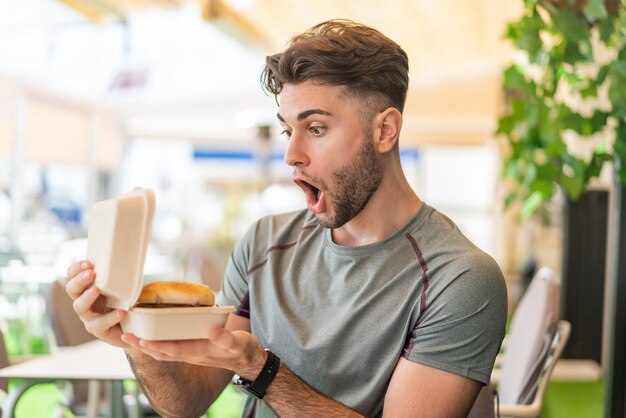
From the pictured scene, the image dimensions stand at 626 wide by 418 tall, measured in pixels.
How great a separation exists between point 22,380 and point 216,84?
11211 millimetres

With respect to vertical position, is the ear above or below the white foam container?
above

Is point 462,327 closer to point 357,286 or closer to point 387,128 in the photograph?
point 357,286

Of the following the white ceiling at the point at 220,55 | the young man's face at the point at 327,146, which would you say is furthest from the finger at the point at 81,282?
the white ceiling at the point at 220,55

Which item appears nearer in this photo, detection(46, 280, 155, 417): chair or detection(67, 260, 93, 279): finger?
detection(67, 260, 93, 279): finger

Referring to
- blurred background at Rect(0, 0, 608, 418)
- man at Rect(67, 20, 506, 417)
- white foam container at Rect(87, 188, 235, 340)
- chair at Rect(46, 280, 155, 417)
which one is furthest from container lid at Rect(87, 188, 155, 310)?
blurred background at Rect(0, 0, 608, 418)

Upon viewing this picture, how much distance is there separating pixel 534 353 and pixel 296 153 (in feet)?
3.80

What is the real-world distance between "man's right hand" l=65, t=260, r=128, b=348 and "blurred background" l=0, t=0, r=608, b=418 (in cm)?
305

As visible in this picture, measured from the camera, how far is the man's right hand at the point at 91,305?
124cm

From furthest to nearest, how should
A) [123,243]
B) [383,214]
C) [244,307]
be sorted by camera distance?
[244,307] < [383,214] < [123,243]

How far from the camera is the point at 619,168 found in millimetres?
2766

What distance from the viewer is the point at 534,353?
2.37 m

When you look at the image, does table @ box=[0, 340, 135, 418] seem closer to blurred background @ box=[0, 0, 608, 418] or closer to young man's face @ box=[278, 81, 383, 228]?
young man's face @ box=[278, 81, 383, 228]

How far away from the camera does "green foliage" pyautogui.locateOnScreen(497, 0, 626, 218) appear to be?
2457 mm

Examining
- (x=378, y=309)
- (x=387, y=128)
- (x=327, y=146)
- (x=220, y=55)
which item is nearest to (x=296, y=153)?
(x=327, y=146)
